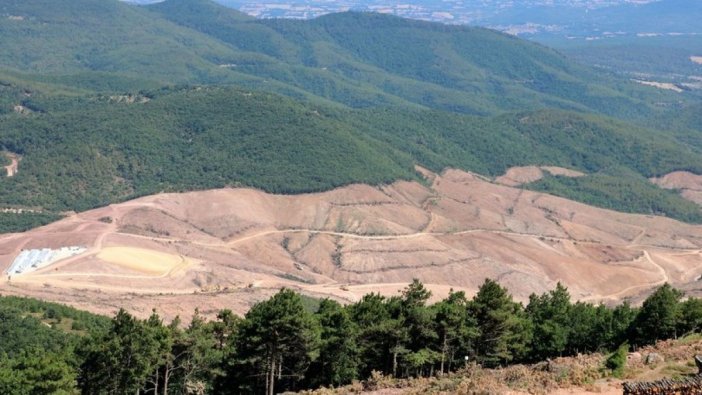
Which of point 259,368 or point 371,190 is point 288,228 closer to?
point 371,190

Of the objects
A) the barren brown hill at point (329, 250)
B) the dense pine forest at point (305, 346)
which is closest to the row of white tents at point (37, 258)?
the barren brown hill at point (329, 250)

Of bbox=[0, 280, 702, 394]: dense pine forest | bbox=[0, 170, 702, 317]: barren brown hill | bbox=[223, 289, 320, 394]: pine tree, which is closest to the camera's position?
bbox=[0, 280, 702, 394]: dense pine forest

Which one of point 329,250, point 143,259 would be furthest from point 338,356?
point 329,250

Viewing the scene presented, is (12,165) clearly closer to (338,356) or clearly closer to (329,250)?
(329,250)

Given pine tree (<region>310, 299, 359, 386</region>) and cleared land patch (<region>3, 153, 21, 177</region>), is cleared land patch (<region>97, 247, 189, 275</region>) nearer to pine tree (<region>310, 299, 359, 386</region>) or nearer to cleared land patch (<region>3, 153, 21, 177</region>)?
cleared land patch (<region>3, 153, 21, 177</region>)

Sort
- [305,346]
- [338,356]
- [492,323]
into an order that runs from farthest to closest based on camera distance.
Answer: [492,323], [338,356], [305,346]

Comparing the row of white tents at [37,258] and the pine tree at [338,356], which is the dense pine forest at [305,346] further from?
the row of white tents at [37,258]

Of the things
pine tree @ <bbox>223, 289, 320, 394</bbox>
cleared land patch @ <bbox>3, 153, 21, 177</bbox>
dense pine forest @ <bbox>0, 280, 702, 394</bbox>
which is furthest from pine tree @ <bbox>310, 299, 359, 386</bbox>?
cleared land patch @ <bbox>3, 153, 21, 177</bbox>
